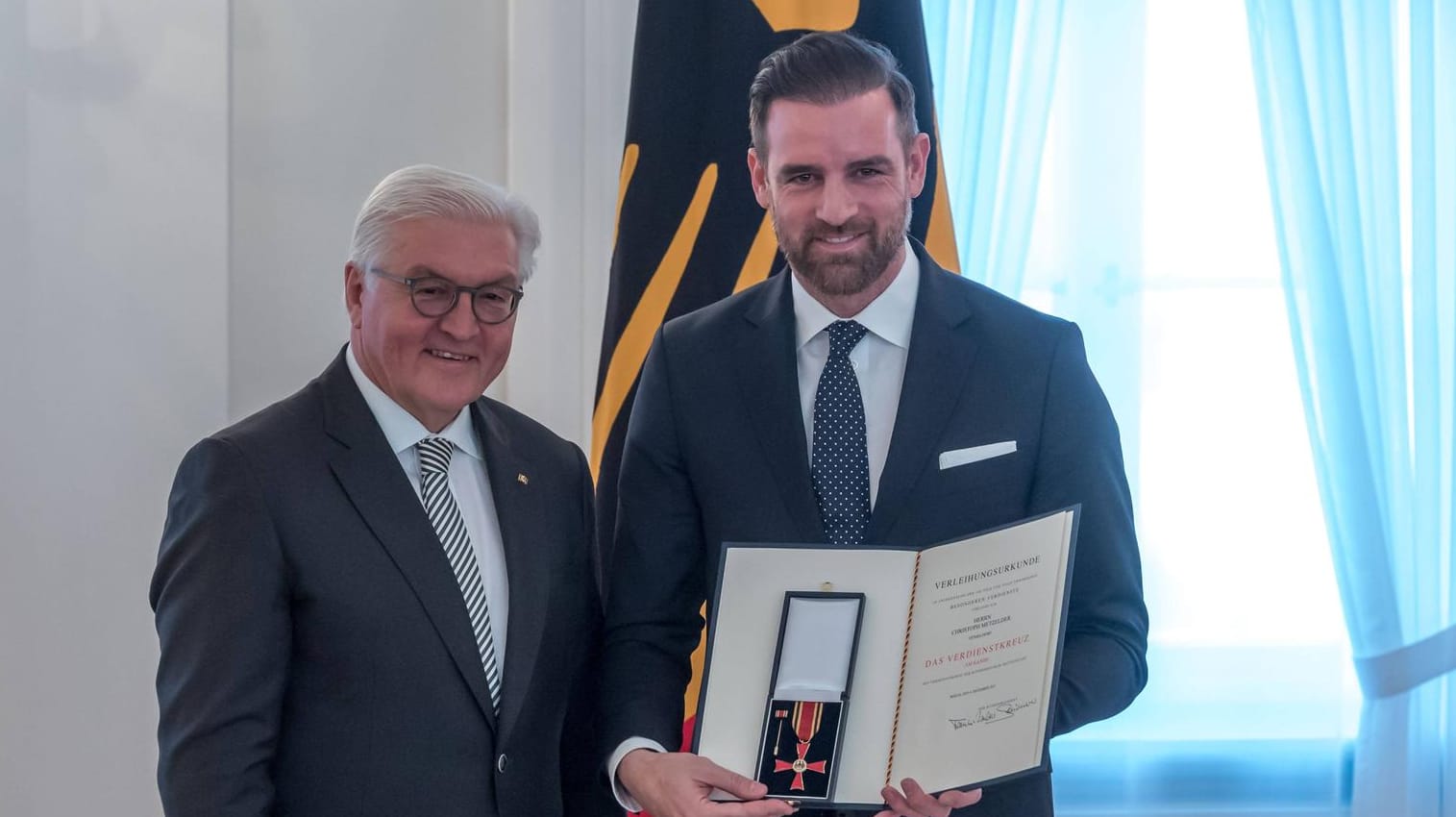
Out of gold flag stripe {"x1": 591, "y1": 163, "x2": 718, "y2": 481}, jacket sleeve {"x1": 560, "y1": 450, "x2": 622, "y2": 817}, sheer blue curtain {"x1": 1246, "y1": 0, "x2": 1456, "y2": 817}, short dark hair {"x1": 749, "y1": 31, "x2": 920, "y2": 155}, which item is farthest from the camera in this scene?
sheer blue curtain {"x1": 1246, "y1": 0, "x2": 1456, "y2": 817}

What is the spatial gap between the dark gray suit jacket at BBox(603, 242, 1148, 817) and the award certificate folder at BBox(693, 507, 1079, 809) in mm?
122

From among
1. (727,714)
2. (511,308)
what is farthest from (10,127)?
(727,714)

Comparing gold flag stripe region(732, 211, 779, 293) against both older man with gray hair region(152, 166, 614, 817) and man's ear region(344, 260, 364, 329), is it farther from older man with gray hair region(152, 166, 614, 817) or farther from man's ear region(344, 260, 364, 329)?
man's ear region(344, 260, 364, 329)

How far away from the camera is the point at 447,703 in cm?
165

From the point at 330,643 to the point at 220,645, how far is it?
5.1 inches

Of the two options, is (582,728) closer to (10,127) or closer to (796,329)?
(796,329)

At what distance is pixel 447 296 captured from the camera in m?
1.72

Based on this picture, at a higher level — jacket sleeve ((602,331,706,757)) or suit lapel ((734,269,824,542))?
suit lapel ((734,269,824,542))

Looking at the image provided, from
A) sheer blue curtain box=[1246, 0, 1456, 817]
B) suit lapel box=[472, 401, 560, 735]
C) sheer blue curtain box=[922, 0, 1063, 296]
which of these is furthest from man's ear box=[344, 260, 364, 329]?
sheer blue curtain box=[1246, 0, 1456, 817]

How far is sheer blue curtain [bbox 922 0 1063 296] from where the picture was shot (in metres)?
3.35

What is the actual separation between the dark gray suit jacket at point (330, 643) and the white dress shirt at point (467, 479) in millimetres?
25

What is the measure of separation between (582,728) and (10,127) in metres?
2.07

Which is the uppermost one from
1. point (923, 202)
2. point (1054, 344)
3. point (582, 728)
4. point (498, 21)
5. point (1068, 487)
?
point (498, 21)
